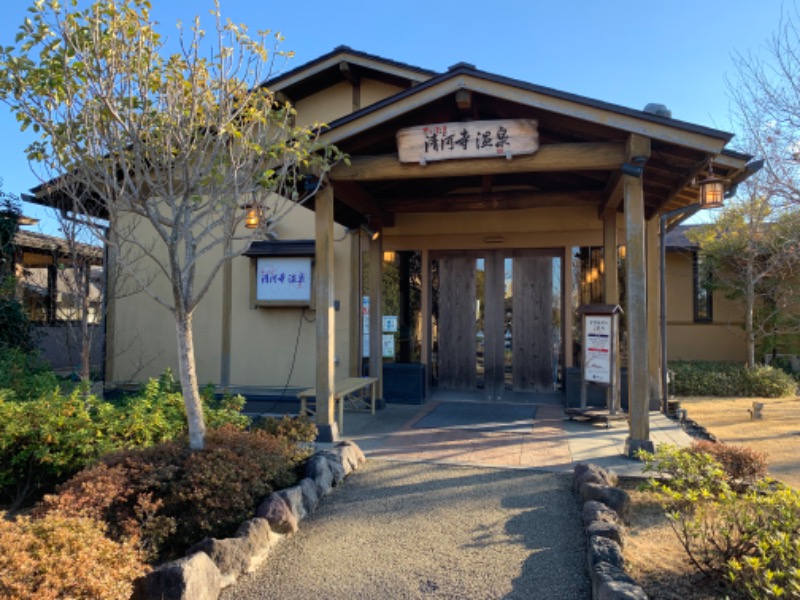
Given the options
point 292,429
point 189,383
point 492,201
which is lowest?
point 292,429

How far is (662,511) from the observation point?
4.66 m

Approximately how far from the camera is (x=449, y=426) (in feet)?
24.8

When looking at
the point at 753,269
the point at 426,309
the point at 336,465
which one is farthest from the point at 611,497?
the point at 753,269

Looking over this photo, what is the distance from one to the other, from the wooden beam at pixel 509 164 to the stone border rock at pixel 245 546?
3.32m

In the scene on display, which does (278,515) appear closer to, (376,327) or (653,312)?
(376,327)

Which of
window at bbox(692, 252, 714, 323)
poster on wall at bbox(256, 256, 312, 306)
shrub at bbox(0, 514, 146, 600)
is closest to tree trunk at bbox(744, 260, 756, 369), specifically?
window at bbox(692, 252, 714, 323)

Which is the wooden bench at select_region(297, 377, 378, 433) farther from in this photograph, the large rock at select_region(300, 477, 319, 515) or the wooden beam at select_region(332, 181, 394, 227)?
the wooden beam at select_region(332, 181, 394, 227)

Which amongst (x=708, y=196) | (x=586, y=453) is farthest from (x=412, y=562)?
(x=708, y=196)

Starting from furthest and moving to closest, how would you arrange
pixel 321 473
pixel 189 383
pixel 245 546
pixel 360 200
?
pixel 360 200 → pixel 321 473 → pixel 189 383 → pixel 245 546

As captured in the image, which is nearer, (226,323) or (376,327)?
(376,327)

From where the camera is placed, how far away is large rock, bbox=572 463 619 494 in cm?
474

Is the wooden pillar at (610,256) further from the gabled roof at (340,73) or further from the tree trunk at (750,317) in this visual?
the tree trunk at (750,317)

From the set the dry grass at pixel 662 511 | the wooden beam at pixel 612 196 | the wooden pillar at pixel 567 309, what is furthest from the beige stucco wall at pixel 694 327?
the wooden beam at pixel 612 196

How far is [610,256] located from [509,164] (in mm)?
3288
